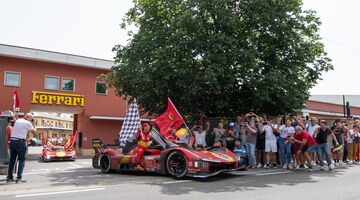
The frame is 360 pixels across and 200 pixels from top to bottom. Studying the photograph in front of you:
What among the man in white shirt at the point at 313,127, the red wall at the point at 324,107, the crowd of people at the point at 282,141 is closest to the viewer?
the crowd of people at the point at 282,141

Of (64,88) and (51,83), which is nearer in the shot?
(51,83)

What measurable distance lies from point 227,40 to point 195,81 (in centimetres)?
224

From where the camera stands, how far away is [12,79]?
23078mm

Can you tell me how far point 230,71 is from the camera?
13.8m

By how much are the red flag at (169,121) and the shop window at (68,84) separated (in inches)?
656

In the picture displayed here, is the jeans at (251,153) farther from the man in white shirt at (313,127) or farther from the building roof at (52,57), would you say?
the building roof at (52,57)

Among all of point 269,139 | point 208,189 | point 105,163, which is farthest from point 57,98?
point 208,189

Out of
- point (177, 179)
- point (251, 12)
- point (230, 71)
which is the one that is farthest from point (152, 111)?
point (177, 179)

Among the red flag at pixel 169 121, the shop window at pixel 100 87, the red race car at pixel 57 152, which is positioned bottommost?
the red race car at pixel 57 152

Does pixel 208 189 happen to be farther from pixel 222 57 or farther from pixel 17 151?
pixel 222 57

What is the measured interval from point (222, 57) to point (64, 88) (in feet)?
54.3

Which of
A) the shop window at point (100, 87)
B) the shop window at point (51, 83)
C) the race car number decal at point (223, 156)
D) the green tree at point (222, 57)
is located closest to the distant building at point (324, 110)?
the green tree at point (222, 57)

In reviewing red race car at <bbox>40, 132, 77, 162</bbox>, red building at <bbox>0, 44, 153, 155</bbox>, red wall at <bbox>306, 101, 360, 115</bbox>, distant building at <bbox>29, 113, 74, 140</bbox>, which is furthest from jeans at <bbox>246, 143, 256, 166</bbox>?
distant building at <bbox>29, 113, 74, 140</bbox>

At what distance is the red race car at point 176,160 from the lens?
8.11 metres
